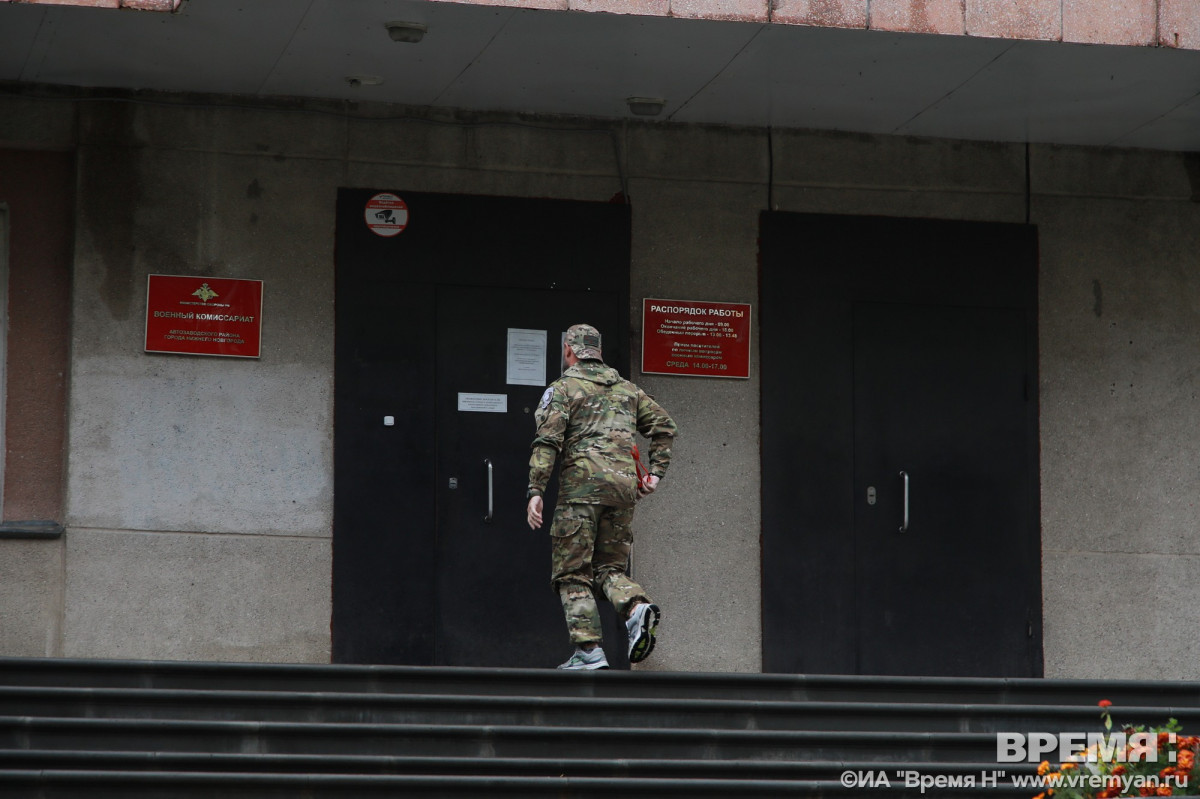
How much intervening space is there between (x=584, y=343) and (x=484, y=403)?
1.50 m

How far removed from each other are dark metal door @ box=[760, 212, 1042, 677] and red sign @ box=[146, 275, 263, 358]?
10.9ft

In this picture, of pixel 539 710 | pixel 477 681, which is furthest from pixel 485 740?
pixel 477 681

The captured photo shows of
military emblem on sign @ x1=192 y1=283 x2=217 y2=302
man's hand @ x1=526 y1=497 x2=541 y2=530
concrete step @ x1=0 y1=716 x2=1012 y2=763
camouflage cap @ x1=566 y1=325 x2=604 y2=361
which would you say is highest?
military emblem on sign @ x1=192 y1=283 x2=217 y2=302

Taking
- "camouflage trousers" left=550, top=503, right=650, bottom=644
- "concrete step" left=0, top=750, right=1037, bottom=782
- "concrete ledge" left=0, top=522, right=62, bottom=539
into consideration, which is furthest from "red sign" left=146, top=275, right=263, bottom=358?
"concrete step" left=0, top=750, right=1037, bottom=782

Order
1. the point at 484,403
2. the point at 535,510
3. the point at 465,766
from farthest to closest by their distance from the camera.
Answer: the point at 484,403
the point at 535,510
the point at 465,766

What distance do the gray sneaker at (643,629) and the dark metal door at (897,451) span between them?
229 cm

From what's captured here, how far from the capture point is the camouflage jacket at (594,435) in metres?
8.20

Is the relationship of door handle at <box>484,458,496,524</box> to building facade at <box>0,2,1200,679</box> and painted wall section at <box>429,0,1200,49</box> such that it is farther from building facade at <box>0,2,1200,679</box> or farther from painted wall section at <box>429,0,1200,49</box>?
painted wall section at <box>429,0,1200,49</box>

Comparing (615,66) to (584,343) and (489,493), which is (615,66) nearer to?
(584,343)

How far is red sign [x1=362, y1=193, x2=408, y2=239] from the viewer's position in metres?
9.86

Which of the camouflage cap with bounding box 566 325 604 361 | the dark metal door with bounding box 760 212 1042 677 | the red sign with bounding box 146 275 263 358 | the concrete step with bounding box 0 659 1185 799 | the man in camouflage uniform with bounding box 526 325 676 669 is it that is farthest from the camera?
the dark metal door with bounding box 760 212 1042 677

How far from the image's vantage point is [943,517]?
10.2 meters

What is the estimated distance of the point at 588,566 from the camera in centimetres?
818

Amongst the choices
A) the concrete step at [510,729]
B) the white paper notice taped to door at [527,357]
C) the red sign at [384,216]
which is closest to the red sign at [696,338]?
the white paper notice taped to door at [527,357]
